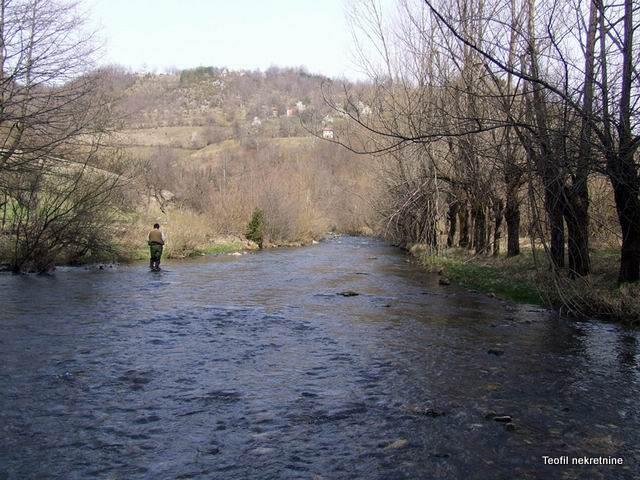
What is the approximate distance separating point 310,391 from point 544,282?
29.0 feet

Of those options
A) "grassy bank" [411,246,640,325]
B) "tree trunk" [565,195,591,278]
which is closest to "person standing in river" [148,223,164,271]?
"grassy bank" [411,246,640,325]

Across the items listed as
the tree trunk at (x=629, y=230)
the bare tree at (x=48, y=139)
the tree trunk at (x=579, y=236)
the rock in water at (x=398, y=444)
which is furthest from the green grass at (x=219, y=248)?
the rock in water at (x=398, y=444)

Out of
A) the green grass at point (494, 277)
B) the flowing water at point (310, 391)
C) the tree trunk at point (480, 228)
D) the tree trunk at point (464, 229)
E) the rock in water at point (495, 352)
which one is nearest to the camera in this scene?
the flowing water at point (310, 391)

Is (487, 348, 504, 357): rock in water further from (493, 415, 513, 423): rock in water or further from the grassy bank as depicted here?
(493, 415, 513, 423): rock in water

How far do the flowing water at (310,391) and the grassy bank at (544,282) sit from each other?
648 mm

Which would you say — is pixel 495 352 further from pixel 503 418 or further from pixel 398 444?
pixel 398 444

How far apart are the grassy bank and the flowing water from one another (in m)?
0.65

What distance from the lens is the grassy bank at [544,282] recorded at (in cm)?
1249

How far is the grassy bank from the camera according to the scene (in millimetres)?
12492

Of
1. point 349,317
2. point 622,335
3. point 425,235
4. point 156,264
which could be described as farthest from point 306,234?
point 622,335

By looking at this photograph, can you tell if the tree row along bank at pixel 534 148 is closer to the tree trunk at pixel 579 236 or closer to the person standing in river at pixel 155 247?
the tree trunk at pixel 579 236

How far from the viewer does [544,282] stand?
1439cm

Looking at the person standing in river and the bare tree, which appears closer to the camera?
the bare tree

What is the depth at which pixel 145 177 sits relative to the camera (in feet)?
200
